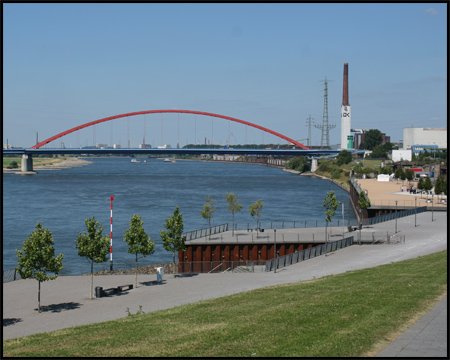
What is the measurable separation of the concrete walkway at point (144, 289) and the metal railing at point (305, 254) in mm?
505

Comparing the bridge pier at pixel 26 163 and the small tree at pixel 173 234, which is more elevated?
the bridge pier at pixel 26 163

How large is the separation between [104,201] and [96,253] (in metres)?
52.9

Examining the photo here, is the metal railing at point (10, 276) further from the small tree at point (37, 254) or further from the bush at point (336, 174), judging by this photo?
the bush at point (336, 174)

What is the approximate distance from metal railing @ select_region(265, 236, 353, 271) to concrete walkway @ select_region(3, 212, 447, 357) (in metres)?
0.50

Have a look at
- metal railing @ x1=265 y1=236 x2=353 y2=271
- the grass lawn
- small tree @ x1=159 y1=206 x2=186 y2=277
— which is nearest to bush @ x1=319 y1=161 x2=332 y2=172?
metal railing @ x1=265 y1=236 x2=353 y2=271

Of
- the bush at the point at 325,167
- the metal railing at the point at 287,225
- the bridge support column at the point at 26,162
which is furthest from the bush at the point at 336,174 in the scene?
the metal railing at the point at 287,225

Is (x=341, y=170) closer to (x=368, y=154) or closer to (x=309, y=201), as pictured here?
(x=368, y=154)

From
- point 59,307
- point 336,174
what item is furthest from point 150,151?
point 59,307

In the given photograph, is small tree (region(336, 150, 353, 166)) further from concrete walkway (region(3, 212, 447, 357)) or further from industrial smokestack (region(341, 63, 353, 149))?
concrete walkway (region(3, 212, 447, 357))

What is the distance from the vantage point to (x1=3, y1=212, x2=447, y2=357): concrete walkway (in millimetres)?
20938

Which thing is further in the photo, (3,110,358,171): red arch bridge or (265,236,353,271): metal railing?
(3,110,358,171): red arch bridge

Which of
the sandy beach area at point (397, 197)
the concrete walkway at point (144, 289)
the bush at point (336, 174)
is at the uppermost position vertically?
the bush at point (336, 174)

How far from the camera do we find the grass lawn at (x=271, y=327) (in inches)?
521

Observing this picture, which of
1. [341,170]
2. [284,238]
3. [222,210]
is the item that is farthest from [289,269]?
[341,170]
